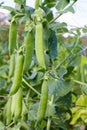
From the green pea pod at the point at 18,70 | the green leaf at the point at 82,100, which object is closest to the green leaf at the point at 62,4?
the green pea pod at the point at 18,70

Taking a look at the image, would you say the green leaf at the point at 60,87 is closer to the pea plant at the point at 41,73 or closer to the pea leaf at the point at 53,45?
the pea plant at the point at 41,73

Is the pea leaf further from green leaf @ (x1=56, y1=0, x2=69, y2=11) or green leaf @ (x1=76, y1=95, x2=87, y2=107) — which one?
green leaf @ (x1=76, y1=95, x2=87, y2=107)

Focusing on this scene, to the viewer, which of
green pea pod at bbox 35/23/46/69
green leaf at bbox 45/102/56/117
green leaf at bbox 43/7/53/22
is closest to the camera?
green pea pod at bbox 35/23/46/69

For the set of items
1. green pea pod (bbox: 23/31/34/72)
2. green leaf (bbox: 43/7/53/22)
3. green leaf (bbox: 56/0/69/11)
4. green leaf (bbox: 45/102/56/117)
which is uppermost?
green leaf (bbox: 56/0/69/11)

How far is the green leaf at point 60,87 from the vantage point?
1598 millimetres

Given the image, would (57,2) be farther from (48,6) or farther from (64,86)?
(64,86)

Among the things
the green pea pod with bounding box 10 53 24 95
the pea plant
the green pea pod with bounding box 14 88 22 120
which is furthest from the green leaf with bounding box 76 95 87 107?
the green pea pod with bounding box 10 53 24 95

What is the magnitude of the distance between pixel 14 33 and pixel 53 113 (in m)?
0.58

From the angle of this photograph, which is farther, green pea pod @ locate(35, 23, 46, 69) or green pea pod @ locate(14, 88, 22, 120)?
green pea pod @ locate(14, 88, 22, 120)

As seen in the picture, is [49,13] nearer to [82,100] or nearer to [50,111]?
[50,111]

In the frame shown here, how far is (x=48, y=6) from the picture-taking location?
1.61 m

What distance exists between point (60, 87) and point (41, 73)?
0.13 meters

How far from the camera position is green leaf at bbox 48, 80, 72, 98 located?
1.60 metres

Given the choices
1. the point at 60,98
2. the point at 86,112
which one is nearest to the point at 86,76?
the point at 86,112
